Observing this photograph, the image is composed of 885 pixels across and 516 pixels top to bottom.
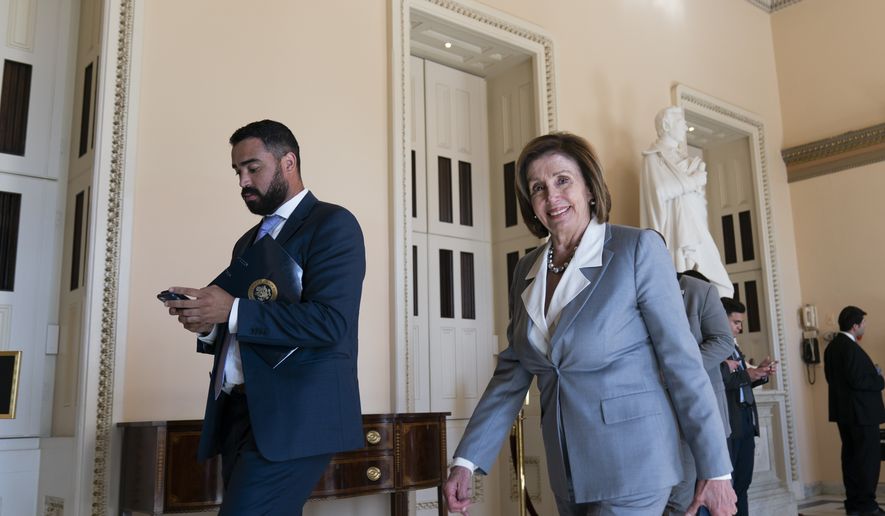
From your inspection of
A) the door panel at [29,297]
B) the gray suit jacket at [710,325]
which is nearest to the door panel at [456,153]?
the gray suit jacket at [710,325]

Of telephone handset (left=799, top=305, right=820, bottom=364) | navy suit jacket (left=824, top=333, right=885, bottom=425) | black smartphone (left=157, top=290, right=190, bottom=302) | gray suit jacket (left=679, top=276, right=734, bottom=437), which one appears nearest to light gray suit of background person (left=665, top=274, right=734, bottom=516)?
gray suit jacket (left=679, top=276, right=734, bottom=437)

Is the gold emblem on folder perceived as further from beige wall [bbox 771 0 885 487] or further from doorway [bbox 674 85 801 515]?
beige wall [bbox 771 0 885 487]

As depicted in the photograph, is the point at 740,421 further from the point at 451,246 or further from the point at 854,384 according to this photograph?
the point at 854,384

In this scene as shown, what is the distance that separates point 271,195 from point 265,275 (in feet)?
0.96

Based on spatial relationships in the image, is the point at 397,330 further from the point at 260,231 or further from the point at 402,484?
the point at 260,231

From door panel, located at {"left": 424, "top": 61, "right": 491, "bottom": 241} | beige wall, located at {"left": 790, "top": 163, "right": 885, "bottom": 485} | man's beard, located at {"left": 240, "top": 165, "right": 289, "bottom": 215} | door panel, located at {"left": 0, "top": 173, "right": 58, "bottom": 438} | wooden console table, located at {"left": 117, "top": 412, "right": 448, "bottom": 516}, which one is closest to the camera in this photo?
man's beard, located at {"left": 240, "top": 165, "right": 289, "bottom": 215}

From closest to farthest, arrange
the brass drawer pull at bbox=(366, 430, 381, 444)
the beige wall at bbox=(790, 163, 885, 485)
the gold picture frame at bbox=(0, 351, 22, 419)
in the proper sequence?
the gold picture frame at bbox=(0, 351, 22, 419), the brass drawer pull at bbox=(366, 430, 381, 444), the beige wall at bbox=(790, 163, 885, 485)

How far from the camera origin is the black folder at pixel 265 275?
7.62 feet

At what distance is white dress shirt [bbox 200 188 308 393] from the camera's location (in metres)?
2.20

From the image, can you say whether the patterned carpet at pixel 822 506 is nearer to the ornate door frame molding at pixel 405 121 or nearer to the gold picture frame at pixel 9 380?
the ornate door frame molding at pixel 405 121

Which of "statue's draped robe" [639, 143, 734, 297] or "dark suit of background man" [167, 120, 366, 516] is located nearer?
"dark suit of background man" [167, 120, 366, 516]

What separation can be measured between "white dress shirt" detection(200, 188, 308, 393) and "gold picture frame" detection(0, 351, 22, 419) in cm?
90

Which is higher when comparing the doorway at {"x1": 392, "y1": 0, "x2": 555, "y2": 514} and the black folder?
the doorway at {"x1": 392, "y1": 0, "x2": 555, "y2": 514}

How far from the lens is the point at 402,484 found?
4238 millimetres
